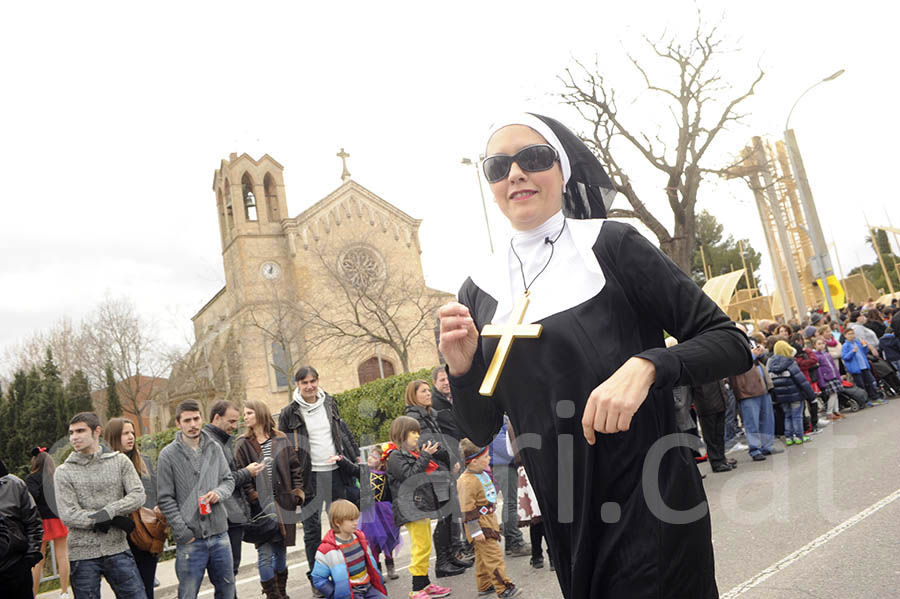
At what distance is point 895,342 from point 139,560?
1447 cm

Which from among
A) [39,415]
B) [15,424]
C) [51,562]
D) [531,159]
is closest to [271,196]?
[39,415]

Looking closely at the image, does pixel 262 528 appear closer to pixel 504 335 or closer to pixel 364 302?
pixel 504 335

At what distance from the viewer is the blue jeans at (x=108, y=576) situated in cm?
543

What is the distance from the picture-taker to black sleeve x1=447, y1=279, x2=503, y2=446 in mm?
1825

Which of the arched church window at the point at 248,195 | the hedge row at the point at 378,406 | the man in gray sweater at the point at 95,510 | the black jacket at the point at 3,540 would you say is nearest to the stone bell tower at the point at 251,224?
the arched church window at the point at 248,195

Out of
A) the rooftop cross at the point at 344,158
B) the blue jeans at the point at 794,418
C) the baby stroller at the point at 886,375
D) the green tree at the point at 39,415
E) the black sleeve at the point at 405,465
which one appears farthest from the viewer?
the rooftop cross at the point at 344,158

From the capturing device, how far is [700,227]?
50594mm

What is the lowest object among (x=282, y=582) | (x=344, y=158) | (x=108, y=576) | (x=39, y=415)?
(x=282, y=582)

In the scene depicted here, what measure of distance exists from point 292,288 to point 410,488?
1214 inches

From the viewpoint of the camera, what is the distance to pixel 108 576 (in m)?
5.62

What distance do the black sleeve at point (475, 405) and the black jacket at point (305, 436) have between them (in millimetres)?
5397

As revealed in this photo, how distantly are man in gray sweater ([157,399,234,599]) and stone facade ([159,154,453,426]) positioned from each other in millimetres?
25468

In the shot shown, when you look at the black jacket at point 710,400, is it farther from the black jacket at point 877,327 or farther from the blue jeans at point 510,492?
the black jacket at point 877,327

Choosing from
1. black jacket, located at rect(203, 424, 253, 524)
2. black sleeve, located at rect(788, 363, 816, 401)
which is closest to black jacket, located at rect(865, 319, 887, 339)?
black sleeve, located at rect(788, 363, 816, 401)
